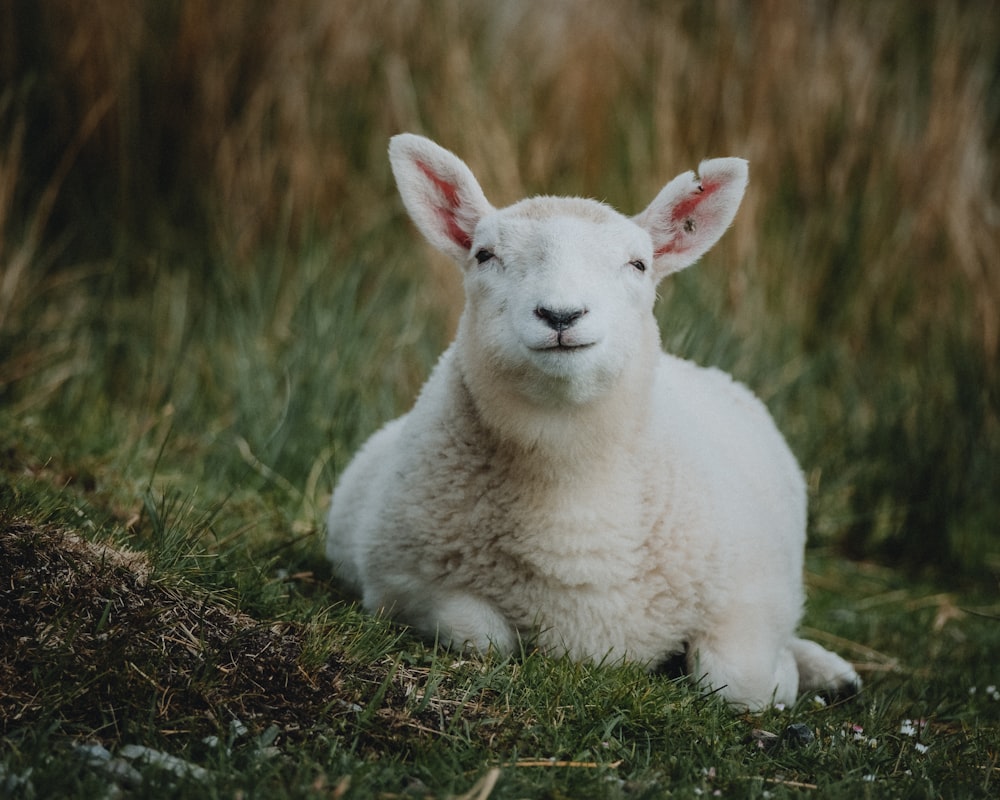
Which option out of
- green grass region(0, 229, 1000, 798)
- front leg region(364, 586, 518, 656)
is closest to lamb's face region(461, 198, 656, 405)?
front leg region(364, 586, 518, 656)

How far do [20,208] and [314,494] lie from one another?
275cm

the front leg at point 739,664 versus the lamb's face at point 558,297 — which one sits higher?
the lamb's face at point 558,297

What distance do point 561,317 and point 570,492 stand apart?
0.58 m

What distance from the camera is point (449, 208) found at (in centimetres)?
362

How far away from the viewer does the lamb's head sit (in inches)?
117

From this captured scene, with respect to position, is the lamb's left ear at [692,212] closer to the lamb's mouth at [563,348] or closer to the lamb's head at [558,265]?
the lamb's head at [558,265]

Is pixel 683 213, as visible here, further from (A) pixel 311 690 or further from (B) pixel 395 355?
(B) pixel 395 355

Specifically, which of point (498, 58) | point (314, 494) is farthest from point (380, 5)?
point (314, 494)

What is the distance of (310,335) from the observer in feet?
16.7

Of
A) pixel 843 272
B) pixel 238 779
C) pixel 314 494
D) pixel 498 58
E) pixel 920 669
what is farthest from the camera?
pixel 498 58

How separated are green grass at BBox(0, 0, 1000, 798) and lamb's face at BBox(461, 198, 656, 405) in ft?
2.48

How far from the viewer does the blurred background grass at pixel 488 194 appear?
532 centimetres

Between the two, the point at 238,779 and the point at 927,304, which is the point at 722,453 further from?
the point at 927,304

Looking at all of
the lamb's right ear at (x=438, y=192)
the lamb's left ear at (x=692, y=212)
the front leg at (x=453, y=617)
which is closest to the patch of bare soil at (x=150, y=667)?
the front leg at (x=453, y=617)
